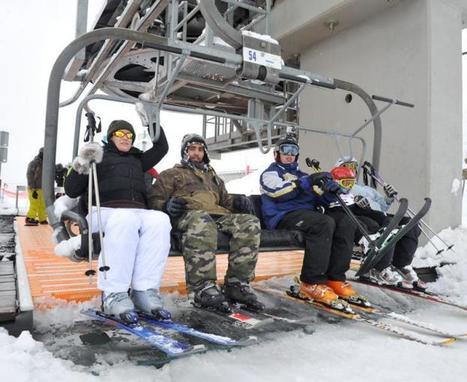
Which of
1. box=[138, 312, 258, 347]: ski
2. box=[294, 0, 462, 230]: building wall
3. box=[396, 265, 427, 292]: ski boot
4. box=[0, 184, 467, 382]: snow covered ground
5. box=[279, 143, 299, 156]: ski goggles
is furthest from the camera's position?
box=[294, 0, 462, 230]: building wall

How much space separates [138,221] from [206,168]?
870 millimetres

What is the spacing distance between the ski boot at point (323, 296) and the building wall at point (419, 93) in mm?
1903

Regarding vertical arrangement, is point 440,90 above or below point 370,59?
below

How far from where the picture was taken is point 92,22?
634 cm

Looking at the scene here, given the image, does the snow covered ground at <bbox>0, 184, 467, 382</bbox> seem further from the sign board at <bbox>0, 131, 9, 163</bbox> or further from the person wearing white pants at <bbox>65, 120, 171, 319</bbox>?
the sign board at <bbox>0, 131, 9, 163</bbox>

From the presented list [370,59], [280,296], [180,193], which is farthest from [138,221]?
[370,59]

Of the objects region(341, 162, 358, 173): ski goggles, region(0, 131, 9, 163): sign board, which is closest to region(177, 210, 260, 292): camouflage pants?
region(341, 162, 358, 173): ski goggles

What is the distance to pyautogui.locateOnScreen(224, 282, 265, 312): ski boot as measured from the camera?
2625mm

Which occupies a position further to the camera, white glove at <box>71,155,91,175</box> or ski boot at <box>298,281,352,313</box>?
ski boot at <box>298,281,352,313</box>

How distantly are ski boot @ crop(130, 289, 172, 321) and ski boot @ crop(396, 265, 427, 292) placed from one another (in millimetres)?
2030

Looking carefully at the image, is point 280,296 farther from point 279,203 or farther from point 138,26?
point 138,26

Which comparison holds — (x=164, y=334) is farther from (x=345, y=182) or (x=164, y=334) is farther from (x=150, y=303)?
(x=345, y=182)

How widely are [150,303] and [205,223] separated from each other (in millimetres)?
534

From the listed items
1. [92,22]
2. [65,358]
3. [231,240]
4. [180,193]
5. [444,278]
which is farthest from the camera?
[92,22]
